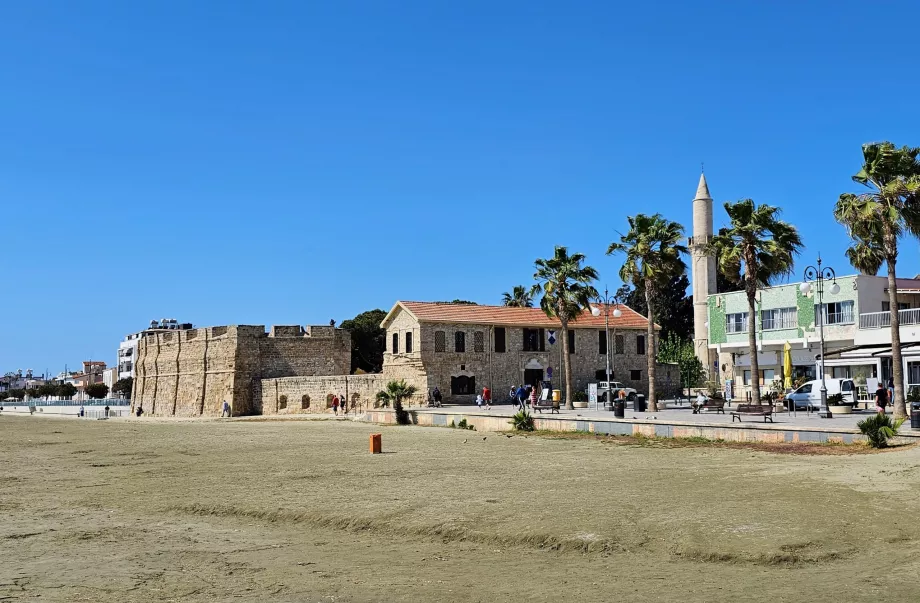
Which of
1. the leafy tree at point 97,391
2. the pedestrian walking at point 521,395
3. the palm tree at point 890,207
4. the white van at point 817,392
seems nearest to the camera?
the palm tree at point 890,207

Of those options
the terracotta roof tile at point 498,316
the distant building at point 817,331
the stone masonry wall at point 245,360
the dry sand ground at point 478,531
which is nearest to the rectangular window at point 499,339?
the terracotta roof tile at point 498,316

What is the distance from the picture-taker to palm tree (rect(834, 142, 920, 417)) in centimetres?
2420

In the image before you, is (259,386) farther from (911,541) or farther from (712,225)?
(911,541)

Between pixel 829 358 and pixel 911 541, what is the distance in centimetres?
3145

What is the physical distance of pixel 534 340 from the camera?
51.0 meters

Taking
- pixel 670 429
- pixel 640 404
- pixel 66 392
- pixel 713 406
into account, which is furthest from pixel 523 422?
pixel 66 392

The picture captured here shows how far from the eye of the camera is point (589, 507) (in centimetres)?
1184

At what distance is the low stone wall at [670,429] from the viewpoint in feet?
65.6

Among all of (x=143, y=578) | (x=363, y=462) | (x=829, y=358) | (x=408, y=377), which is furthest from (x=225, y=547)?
(x=408, y=377)

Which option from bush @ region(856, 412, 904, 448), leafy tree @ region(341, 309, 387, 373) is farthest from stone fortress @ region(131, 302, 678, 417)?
bush @ region(856, 412, 904, 448)

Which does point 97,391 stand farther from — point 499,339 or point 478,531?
point 478,531

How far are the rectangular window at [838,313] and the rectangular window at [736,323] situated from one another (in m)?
5.70

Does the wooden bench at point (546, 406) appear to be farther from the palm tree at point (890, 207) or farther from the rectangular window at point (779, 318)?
the rectangular window at point (779, 318)

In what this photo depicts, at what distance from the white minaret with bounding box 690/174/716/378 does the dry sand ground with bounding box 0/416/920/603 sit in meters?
46.0
